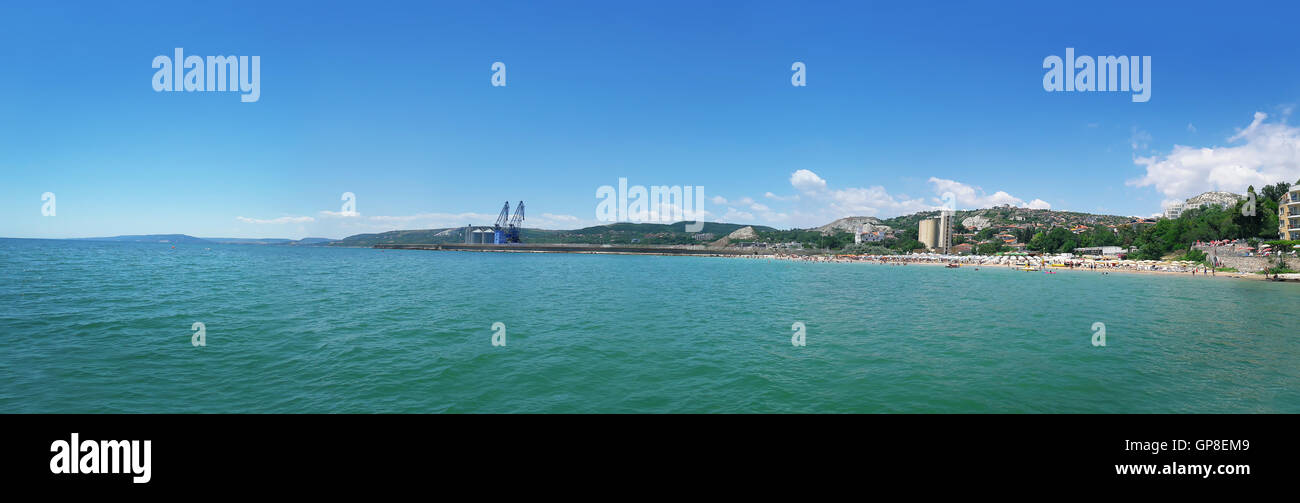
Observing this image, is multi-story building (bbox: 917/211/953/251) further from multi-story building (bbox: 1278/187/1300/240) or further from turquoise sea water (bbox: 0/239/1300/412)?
turquoise sea water (bbox: 0/239/1300/412)

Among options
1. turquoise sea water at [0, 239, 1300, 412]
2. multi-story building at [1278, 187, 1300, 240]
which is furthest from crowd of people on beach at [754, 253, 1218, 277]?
turquoise sea water at [0, 239, 1300, 412]

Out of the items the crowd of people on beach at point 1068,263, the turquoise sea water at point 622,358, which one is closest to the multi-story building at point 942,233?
the crowd of people on beach at point 1068,263

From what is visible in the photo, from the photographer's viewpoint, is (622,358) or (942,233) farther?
(942,233)

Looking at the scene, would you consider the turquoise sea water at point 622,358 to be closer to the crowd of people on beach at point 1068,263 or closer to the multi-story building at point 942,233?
the crowd of people on beach at point 1068,263

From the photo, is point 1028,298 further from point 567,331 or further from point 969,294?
point 567,331

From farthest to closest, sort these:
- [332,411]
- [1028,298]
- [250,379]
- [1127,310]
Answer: [1028,298]
[1127,310]
[250,379]
[332,411]

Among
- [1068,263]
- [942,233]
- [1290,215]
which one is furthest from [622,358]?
[942,233]

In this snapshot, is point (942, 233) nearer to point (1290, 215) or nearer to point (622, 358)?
point (1290, 215)
